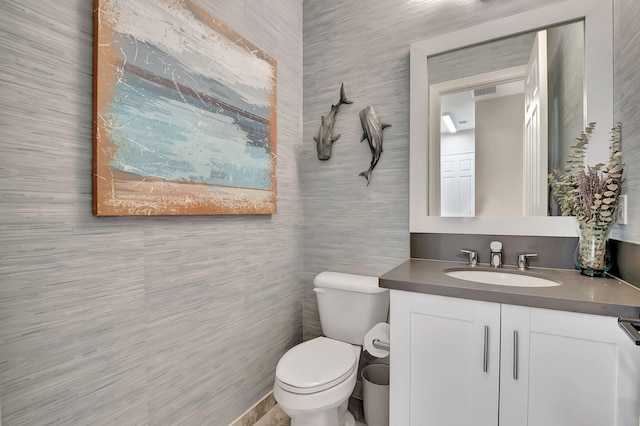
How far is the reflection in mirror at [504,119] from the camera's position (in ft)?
4.42

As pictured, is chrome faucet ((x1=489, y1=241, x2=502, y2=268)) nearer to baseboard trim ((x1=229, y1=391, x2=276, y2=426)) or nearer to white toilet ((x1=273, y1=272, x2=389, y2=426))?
white toilet ((x1=273, y1=272, x2=389, y2=426))

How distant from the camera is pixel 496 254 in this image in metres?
1.43

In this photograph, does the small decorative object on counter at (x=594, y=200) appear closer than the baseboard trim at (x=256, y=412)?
Yes

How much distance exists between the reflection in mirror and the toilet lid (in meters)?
0.87

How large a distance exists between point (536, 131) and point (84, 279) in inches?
74.2

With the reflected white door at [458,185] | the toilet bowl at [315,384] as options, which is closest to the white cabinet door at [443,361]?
the toilet bowl at [315,384]

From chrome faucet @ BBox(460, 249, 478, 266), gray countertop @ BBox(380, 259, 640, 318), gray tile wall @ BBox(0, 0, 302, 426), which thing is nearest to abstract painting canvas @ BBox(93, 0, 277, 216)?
gray tile wall @ BBox(0, 0, 302, 426)

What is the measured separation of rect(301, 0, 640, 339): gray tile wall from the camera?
5.51 feet

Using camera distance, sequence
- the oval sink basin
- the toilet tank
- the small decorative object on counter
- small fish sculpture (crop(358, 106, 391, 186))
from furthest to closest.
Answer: small fish sculpture (crop(358, 106, 391, 186)) → the toilet tank → the oval sink basin → the small decorative object on counter

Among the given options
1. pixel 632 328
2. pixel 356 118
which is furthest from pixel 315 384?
pixel 356 118

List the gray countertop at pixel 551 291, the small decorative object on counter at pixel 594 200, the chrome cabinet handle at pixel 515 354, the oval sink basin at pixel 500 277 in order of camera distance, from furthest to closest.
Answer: the oval sink basin at pixel 500 277
the small decorative object on counter at pixel 594 200
the chrome cabinet handle at pixel 515 354
the gray countertop at pixel 551 291

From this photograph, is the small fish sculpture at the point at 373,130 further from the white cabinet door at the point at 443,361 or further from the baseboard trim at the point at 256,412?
the baseboard trim at the point at 256,412

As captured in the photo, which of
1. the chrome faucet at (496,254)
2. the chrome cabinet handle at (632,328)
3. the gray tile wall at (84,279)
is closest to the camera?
the chrome cabinet handle at (632,328)

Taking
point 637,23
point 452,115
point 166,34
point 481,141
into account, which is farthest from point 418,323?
point 166,34
